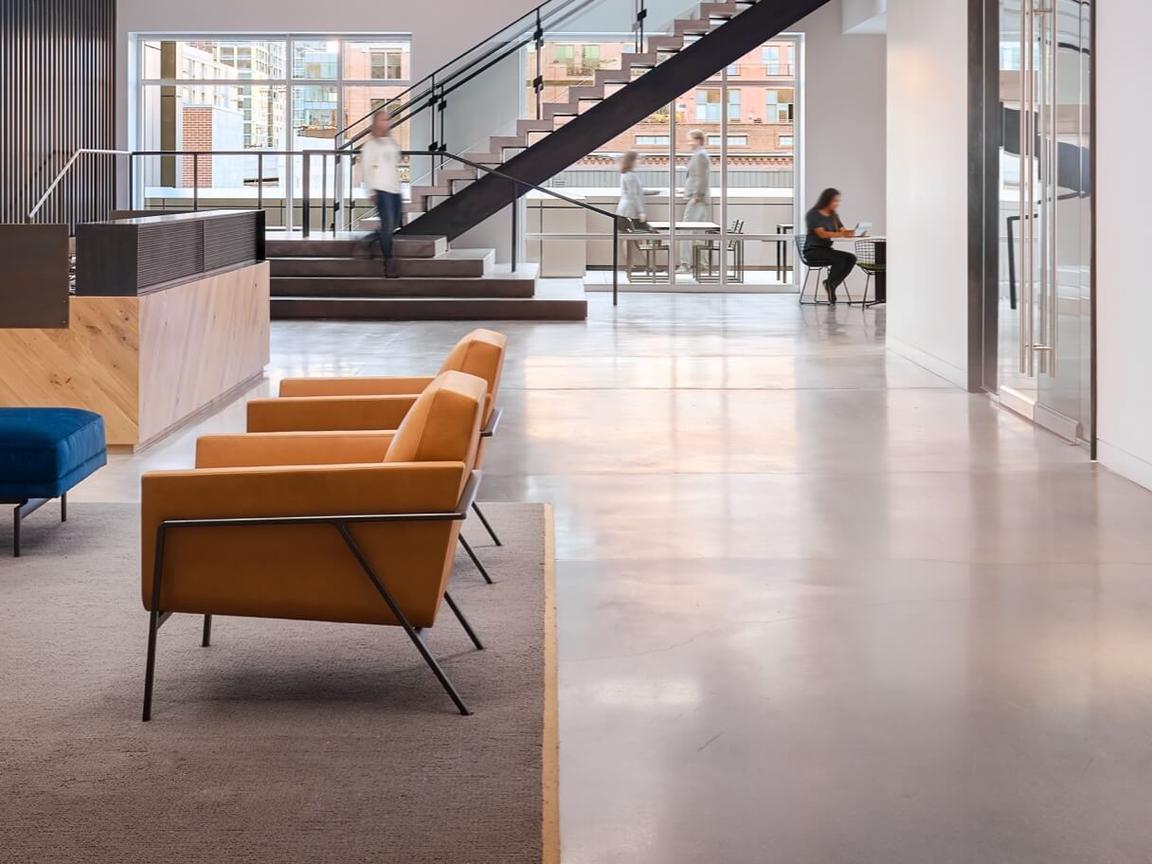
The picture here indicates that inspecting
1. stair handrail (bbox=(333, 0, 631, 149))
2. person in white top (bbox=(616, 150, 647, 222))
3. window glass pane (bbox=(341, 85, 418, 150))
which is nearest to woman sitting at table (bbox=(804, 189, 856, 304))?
person in white top (bbox=(616, 150, 647, 222))

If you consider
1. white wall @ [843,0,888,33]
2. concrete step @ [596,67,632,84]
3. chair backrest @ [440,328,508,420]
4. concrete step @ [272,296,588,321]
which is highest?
white wall @ [843,0,888,33]

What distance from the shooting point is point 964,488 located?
670 cm

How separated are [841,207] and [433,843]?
1778 cm

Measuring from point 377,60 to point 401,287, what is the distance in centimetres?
500

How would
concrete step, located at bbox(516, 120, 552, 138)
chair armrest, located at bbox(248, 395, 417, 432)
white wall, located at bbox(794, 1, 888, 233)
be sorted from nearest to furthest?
chair armrest, located at bbox(248, 395, 417, 432) → concrete step, located at bbox(516, 120, 552, 138) → white wall, located at bbox(794, 1, 888, 233)

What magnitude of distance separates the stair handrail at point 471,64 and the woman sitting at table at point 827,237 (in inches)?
143

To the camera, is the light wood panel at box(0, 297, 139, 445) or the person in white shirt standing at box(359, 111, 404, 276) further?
the person in white shirt standing at box(359, 111, 404, 276)

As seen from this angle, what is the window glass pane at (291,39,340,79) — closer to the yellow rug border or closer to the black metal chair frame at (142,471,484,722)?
the yellow rug border

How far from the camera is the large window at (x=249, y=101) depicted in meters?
19.8

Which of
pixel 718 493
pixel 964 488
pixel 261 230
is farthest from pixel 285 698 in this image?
pixel 261 230

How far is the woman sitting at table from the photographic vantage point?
17094mm

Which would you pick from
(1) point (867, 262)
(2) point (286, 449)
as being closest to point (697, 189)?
(1) point (867, 262)

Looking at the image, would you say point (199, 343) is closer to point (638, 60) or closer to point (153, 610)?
point (153, 610)

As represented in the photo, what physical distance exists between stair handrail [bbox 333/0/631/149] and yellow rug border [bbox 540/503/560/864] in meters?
13.5
